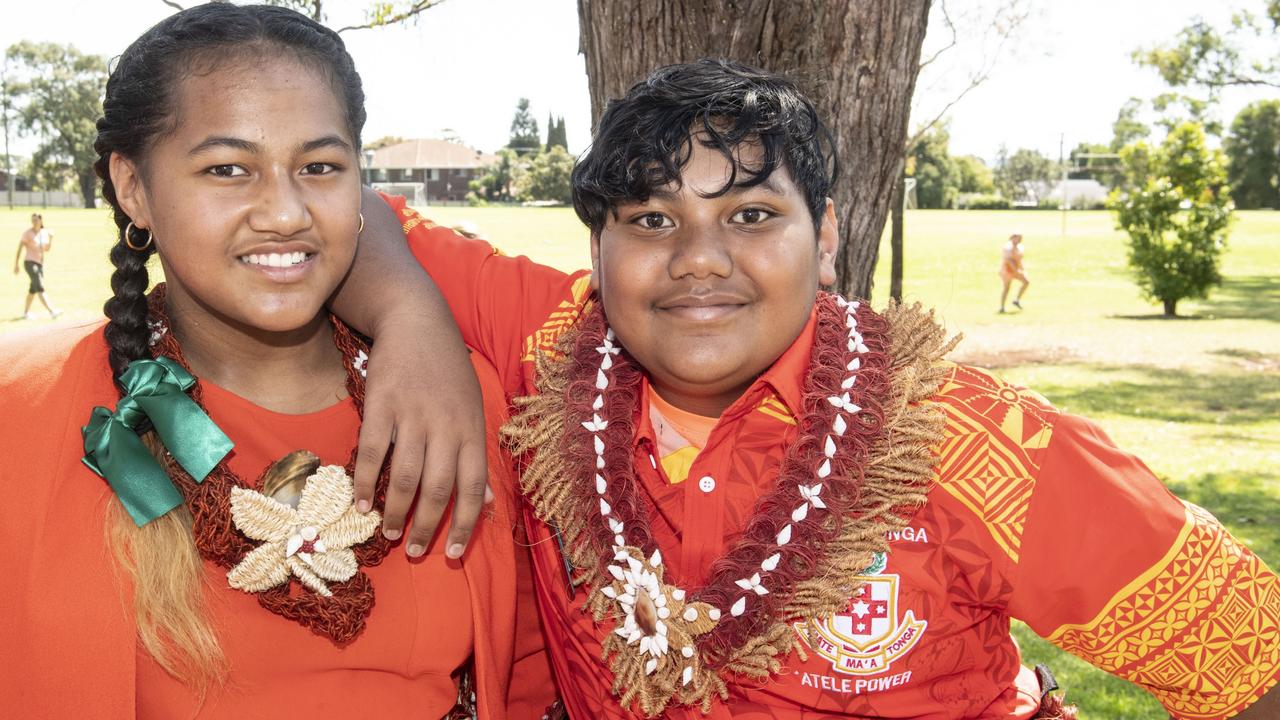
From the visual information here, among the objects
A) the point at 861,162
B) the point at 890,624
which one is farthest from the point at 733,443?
the point at 861,162

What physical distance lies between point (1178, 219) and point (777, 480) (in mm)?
20407

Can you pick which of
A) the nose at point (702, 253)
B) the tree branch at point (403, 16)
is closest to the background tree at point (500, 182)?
the tree branch at point (403, 16)

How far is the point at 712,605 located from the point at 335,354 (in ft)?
3.66

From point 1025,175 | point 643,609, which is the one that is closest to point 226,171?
point 643,609

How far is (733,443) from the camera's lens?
7.52 ft

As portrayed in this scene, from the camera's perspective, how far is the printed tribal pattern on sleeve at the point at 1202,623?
1943mm

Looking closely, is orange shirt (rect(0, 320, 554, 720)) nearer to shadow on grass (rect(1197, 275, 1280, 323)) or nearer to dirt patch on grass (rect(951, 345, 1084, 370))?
dirt patch on grass (rect(951, 345, 1084, 370))

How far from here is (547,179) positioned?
67.6 metres

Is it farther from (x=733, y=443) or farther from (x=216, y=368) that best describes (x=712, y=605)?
(x=216, y=368)

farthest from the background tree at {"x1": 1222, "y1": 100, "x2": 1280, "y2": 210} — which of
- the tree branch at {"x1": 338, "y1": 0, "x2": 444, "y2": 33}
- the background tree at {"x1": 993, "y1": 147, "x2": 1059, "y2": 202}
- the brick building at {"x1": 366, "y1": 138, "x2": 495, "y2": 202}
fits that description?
the tree branch at {"x1": 338, "y1": 0, "x2": 444, "y2": 33}

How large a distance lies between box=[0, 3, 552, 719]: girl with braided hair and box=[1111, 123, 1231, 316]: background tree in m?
20.0

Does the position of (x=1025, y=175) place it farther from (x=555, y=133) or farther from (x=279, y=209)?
(x=279, y=209)

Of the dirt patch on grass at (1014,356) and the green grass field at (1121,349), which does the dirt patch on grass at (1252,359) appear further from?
the dirt patch on grass at (1014,356)

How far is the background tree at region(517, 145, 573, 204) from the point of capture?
2640 inches
